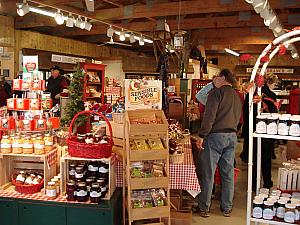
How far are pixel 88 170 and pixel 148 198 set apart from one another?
0.65 meters

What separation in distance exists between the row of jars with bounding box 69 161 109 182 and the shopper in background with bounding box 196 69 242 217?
1.28 meters

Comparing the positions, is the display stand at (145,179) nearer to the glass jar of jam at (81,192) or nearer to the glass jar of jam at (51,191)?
the glass jar of jam at (81,192)

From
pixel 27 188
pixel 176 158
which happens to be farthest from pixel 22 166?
pixel 176 158

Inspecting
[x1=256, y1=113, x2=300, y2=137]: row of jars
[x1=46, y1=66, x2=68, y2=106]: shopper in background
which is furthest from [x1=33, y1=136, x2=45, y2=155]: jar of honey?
[x1=46, y1=66, x2=68, y2=106]: shopper in background

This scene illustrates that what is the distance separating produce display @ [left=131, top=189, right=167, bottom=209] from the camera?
11.5 feet

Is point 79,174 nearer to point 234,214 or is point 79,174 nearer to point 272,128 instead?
point 272,128

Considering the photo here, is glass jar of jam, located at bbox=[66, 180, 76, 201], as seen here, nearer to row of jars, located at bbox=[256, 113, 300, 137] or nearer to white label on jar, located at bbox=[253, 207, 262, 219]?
white label on jar, located at bbox=[253, 207, 262, 219]

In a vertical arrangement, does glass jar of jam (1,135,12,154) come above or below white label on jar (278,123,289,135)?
below

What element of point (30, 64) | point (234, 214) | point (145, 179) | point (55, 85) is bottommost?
point (234, 214)

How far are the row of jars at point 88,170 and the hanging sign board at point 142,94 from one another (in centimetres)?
66

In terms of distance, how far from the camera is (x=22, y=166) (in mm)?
4004

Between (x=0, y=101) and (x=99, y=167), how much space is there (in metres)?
5.43

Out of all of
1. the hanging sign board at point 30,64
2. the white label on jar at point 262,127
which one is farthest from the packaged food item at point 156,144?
the hanging sign board at point 30,64

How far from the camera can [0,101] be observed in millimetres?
8172
